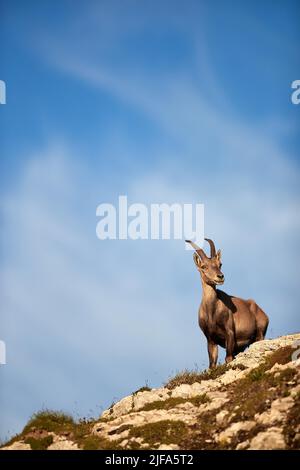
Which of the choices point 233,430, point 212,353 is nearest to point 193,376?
point 212,353

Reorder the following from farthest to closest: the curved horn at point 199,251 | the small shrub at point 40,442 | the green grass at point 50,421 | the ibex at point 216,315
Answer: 1. the curved horn at point 199,251
2. the ibex at point 216,315
3. the green grass at point 50,421
4. the small shrub at point 40,442

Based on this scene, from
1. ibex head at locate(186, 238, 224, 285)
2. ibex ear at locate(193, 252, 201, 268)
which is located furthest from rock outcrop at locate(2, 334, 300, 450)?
ibex ear at locate(193, 252, 201, 268)

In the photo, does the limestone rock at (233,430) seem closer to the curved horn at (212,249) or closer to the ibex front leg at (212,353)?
the ibex front leg at (212,353)

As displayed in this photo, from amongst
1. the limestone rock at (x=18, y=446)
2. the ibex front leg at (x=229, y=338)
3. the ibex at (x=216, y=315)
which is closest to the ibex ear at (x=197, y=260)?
the ibex at (x=216, y=315)

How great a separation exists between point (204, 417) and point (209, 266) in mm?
9496

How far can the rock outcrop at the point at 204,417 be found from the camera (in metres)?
16.2

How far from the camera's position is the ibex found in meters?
27.0

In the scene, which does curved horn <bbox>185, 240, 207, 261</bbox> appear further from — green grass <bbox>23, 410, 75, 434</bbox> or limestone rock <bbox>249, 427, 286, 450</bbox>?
limestone rock <bbox>249, 427, 286, 450</bbox>

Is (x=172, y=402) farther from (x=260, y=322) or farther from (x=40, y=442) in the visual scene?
(x=260, y=322)

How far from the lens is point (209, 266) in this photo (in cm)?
2717

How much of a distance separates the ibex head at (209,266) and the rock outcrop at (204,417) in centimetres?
442
